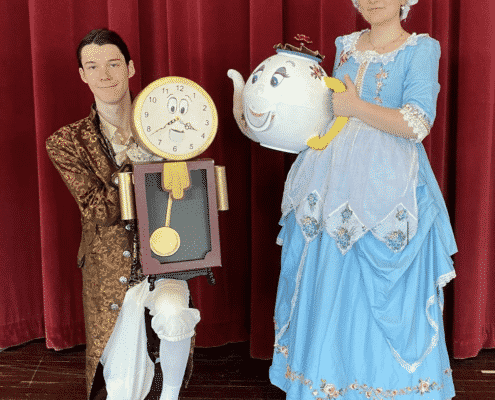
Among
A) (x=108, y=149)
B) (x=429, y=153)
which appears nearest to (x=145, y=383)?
(x=108, y=149)

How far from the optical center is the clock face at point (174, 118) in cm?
135

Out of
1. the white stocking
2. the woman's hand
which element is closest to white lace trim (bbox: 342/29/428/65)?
the woman's hand

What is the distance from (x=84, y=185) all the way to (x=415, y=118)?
37.0 inches

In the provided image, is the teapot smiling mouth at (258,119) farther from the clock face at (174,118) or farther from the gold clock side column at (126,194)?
the gold clock side column at (126,194)

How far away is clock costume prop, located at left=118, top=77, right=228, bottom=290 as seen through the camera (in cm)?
136

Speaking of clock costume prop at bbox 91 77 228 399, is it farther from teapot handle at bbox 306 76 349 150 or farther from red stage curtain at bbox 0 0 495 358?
red stage curtain at bbox 0 0 495 358

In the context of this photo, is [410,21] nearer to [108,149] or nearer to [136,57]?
[136,57]

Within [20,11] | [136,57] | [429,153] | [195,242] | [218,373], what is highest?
[20,11]

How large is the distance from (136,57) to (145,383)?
1211mm

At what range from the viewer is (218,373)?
2002 millimetres

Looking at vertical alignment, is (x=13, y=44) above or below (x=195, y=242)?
above

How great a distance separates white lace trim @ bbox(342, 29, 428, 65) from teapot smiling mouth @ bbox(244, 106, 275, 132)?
1.08ft

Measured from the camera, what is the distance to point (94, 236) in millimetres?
1608

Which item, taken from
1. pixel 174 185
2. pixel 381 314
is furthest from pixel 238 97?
pixel 381 314
